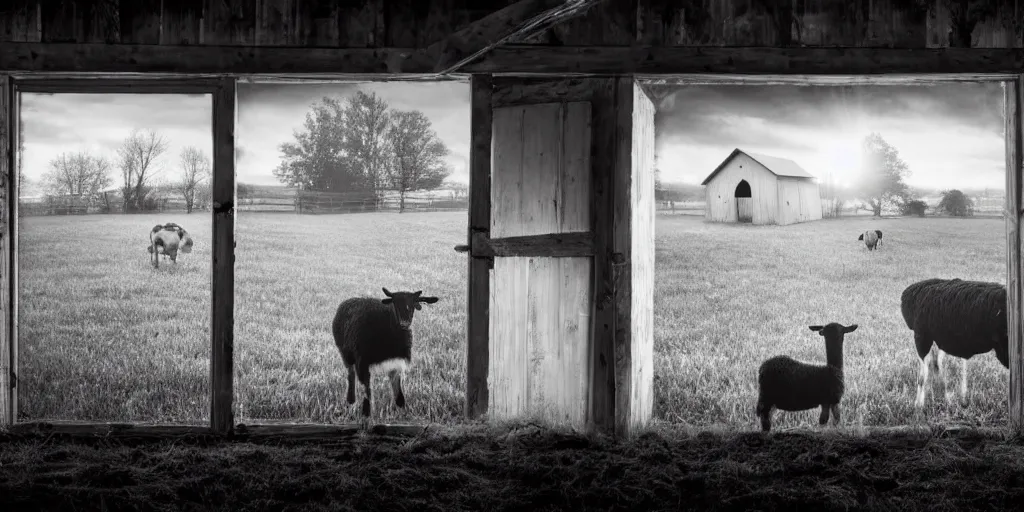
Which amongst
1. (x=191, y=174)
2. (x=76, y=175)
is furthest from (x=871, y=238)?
(x=76, y=175)

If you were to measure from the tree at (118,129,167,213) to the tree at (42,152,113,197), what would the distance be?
19 cm

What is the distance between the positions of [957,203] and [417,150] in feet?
21.8

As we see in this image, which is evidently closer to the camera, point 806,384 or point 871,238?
point 806,384

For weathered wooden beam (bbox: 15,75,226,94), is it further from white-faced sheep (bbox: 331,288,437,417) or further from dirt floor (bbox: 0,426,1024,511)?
dirt floor (bbox: 0,426,1024,511)

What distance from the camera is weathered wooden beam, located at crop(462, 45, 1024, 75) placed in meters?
5.06

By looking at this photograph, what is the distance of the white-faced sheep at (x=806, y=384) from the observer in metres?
5.79

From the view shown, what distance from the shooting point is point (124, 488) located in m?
4.02

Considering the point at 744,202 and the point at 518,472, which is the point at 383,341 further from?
the point at 744,202

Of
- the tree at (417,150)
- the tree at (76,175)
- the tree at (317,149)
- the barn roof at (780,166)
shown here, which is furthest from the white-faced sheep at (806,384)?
the tree at (76,175)

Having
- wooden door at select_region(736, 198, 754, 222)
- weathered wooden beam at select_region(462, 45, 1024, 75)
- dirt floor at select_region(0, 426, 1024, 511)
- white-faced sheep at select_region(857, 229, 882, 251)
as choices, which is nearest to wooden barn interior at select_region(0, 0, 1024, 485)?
weathered wooden beam at select_region(462, 45, 1024, 75)

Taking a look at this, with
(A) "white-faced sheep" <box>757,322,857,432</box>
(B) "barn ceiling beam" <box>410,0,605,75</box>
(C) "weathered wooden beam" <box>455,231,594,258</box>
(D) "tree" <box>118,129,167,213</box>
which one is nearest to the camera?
(B) "barn ceiling beam" <box>410,0,605,75</box>

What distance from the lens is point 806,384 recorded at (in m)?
5.83

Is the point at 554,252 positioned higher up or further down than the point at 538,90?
further down

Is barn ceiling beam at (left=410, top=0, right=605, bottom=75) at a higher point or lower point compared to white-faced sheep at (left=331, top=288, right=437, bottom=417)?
higher
